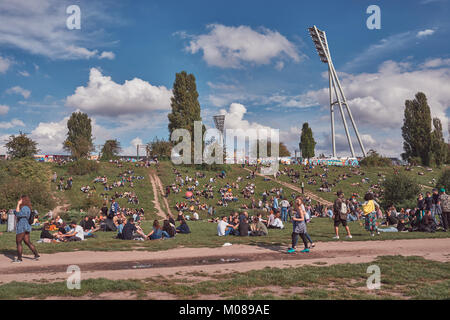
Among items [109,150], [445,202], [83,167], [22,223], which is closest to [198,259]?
[22,223]

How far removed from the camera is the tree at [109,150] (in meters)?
62.2

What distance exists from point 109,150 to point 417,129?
215 feet

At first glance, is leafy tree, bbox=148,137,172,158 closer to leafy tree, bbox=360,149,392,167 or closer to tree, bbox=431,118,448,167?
leafy tree, bbox=360,149,392,167

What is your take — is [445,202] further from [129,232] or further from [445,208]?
[129,232]

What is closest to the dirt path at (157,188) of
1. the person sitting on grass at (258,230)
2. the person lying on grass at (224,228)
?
the person lying on grass at (224,228)

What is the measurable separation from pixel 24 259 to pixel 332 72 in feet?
266

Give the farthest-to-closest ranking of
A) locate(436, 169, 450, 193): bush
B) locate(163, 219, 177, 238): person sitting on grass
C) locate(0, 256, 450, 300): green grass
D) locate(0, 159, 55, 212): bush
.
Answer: locate(436, 169, 450, 193): bush
locate(0, 159, 55, 212): bush
locate(163, 219, 177, 238): person sitting on grass
locate(0, 256, 450, 300): green grass

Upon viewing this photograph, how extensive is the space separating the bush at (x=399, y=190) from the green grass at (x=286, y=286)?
23.0 m

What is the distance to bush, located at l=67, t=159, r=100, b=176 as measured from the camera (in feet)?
150

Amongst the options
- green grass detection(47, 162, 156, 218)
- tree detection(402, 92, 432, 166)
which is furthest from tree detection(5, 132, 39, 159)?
tree detection(402, 92, 432, 166)

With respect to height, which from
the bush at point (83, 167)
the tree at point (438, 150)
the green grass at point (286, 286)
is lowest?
the green grass at point (286, 286)

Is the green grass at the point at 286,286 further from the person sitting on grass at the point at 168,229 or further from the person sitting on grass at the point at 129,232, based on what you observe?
the person sitting on grass at the point at 168,229

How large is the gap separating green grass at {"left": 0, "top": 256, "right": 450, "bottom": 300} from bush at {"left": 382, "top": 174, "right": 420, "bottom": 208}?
75.4 feet

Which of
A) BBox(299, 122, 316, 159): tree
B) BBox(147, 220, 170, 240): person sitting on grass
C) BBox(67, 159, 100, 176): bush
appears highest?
BBox(299, 122, 316, 159): tree
